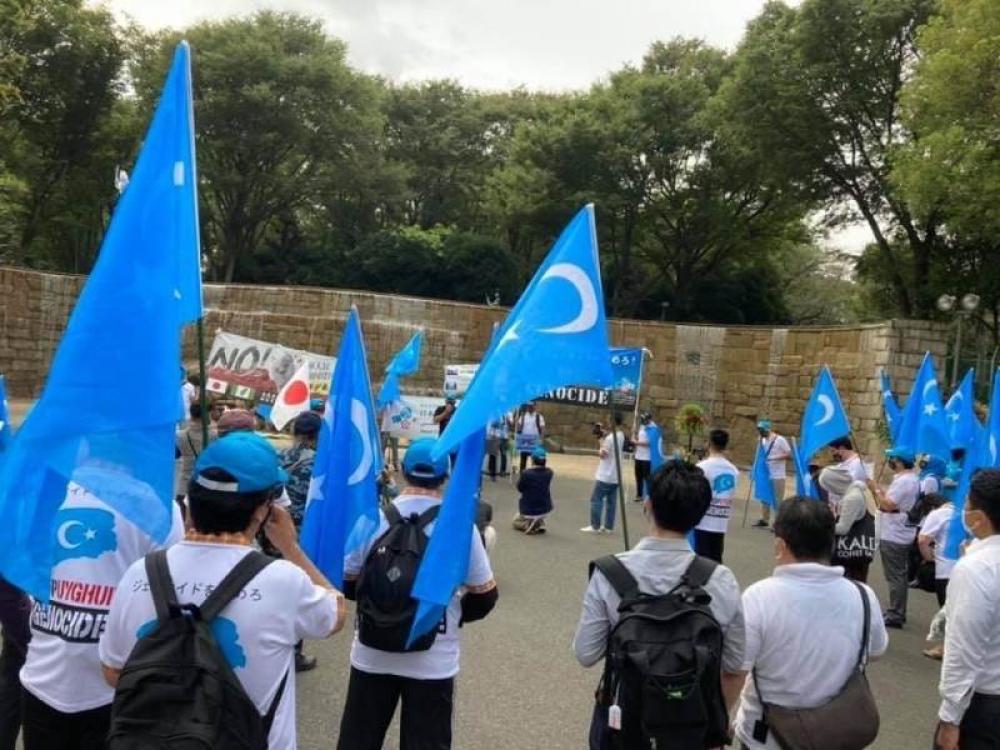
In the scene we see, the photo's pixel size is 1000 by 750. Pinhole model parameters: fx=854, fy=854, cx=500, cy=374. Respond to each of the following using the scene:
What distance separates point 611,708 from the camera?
2.45 meters

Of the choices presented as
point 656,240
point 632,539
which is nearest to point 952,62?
point 632,539

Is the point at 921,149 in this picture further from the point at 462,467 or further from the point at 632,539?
the point at 462,467

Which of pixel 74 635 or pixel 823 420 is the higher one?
pixel 823 420

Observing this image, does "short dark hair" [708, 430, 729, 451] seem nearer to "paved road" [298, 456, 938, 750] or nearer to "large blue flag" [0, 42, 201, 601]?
"paved road" [298, 456, 938, 750]

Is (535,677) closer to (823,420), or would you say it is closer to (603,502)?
(823,420)

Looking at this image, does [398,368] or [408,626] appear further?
[398,368]

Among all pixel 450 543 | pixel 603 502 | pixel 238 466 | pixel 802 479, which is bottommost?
pixel 603 502

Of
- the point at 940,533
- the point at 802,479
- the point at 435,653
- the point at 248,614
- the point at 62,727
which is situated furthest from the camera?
the point at 802,479

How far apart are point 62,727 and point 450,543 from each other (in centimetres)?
130

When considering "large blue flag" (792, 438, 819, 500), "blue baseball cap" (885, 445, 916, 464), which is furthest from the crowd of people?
"blue baseball cap" (885, 445, 916, 464)

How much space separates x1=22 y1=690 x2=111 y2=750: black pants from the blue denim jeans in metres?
8.63

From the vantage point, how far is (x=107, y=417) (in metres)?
2.48

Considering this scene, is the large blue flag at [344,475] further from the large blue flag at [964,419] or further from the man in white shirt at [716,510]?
the large blue flag at [964,419]

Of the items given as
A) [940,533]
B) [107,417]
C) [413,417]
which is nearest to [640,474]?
[413,417]
